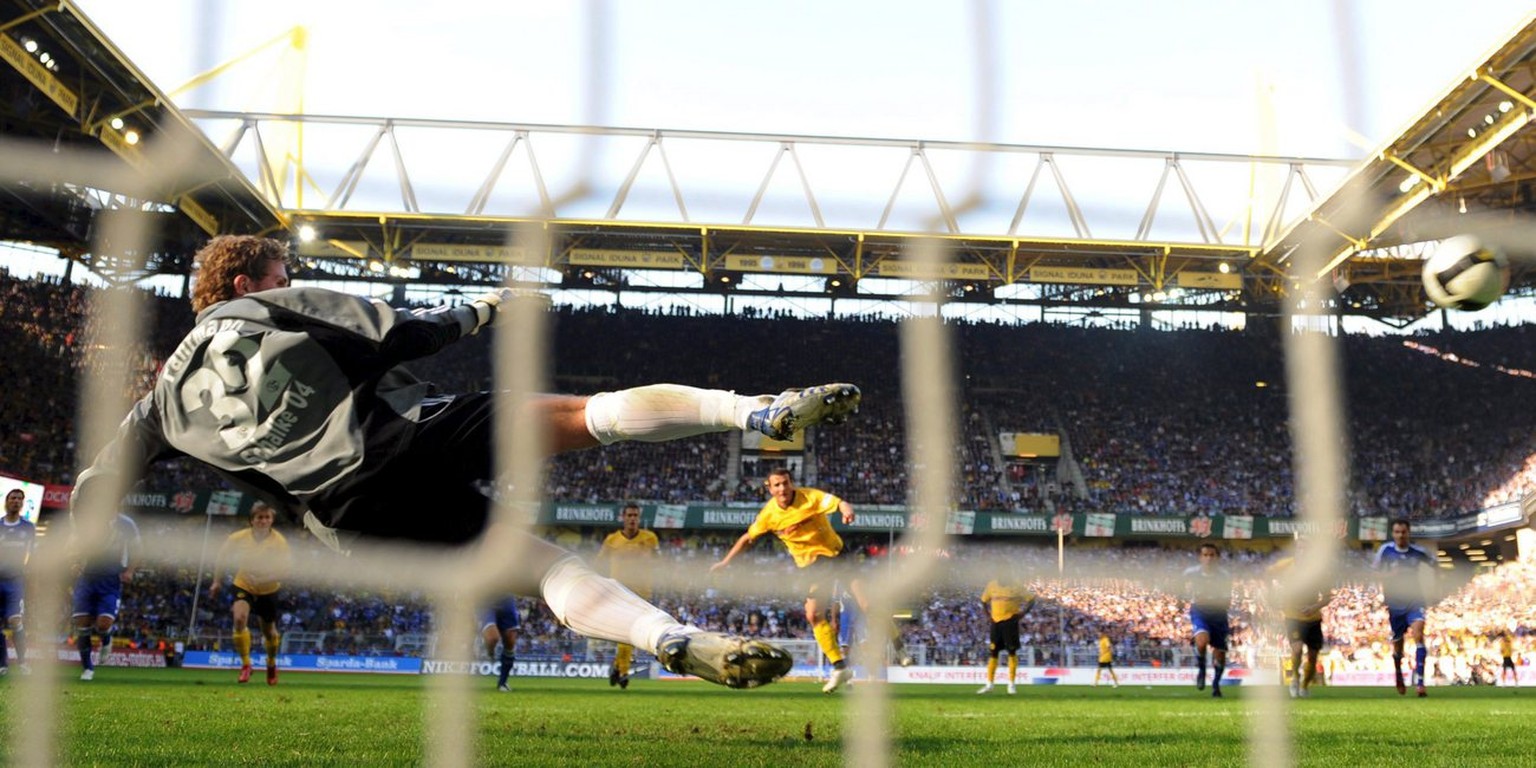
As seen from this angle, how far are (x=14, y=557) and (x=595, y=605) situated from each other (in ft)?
4.05

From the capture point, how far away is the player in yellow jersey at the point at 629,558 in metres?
2.37

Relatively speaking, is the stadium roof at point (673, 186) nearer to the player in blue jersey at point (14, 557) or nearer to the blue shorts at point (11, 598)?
the player in blue jersey at point (14, 557)

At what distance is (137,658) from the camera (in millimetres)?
18734

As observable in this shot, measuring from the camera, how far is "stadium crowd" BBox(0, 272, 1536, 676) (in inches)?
682

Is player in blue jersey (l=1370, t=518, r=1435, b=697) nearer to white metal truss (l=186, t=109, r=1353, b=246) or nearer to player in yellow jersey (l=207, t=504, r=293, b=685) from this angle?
white metal truss (l=186, t=109, r=1353, b=246)

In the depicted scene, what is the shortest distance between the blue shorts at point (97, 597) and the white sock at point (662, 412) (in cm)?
884

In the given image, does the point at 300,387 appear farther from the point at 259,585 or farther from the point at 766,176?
the point at 259,585

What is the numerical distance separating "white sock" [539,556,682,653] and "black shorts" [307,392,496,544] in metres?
0.24

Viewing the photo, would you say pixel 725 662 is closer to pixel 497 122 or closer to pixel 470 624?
pixel 470 624

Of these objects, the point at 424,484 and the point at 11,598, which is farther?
the point at 11,598

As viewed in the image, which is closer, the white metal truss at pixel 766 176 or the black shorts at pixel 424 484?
the white metal truss at pixel 766 176

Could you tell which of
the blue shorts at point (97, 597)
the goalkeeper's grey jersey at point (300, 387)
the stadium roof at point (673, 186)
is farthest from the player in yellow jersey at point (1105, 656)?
the goalkeeper's grey jersey at point (300, 387)

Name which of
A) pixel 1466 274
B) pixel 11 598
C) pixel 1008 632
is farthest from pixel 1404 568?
pixel 11 598

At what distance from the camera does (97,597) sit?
10.0 meters
